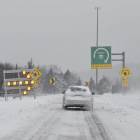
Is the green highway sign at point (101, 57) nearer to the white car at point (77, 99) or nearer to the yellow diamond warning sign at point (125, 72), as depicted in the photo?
the yellow diamond warning sign at point (125, 72)

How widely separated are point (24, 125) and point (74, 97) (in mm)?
7468

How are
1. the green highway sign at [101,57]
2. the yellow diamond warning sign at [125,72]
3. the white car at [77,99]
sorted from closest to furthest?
the white car at [77,99], the yellow diamond warning sign at [125,72], the green highway sign at [101,57]

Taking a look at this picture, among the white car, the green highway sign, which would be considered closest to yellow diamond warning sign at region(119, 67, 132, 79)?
the green highway sign

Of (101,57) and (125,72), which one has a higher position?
(101,57)

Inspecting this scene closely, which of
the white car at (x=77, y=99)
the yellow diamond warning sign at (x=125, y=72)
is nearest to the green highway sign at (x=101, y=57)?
the yellow diamond warning sign at (x=125, y=72)

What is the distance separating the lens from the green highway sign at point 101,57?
42.0 meters

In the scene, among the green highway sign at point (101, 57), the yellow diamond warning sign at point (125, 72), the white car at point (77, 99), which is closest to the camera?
the white car at point (77, 99)

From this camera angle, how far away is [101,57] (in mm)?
42250

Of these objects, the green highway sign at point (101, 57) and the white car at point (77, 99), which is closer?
the white car at point (77, 99)

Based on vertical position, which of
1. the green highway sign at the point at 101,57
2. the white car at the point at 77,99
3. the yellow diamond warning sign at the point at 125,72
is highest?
the green highway sign at the point at 101,57

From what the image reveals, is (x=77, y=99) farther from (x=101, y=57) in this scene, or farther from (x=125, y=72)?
(x=101, y=57)

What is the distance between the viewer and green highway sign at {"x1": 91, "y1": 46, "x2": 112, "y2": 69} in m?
42.0

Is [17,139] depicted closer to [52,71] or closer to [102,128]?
[102,128]

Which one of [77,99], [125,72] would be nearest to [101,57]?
[125,72]
